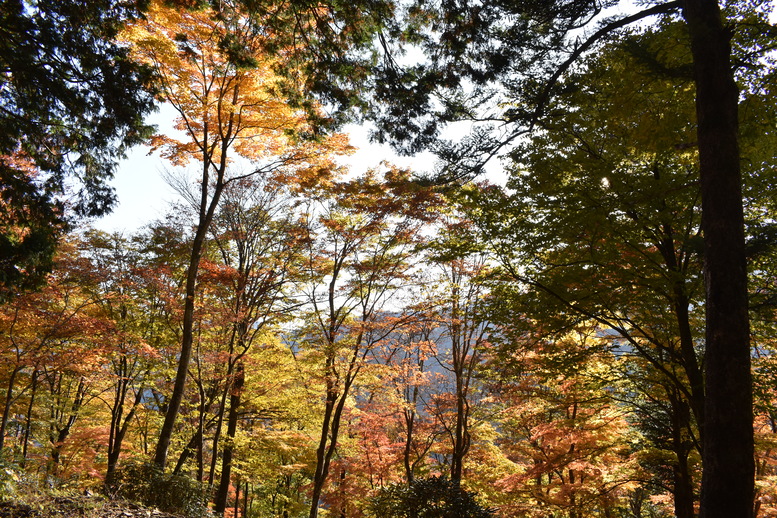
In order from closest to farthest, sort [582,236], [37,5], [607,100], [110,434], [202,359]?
1. [37,5]
2. [607,100]
3. [582,236]
4. [202,359]
5. [110,434]

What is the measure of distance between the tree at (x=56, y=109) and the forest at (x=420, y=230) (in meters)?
Result: 0.04

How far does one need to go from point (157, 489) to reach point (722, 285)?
26.0 ft

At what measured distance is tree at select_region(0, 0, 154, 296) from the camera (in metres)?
5.19

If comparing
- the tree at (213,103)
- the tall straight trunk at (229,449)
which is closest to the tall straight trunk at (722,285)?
the tree at (213,103)

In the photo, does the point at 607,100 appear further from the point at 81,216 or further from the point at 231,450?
the point at 231,450

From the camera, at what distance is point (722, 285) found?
10.8 ft

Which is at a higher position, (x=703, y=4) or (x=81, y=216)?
(x=703, y=4)

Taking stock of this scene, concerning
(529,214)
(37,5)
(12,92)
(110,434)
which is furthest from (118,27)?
(110,434)

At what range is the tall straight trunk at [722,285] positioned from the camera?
10.1ft

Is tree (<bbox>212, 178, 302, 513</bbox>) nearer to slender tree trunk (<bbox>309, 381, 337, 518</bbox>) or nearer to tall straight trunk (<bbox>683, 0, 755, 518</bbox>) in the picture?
slender tree trunk (<bbox>309, 381, 337, 518</bbox>)

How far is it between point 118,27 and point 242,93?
2548 millimetres

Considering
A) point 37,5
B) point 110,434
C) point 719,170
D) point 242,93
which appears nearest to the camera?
point 719,170

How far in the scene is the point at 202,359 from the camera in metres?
10.5

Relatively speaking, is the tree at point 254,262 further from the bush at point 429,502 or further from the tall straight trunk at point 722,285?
the tall straight trunk at point 722,285
